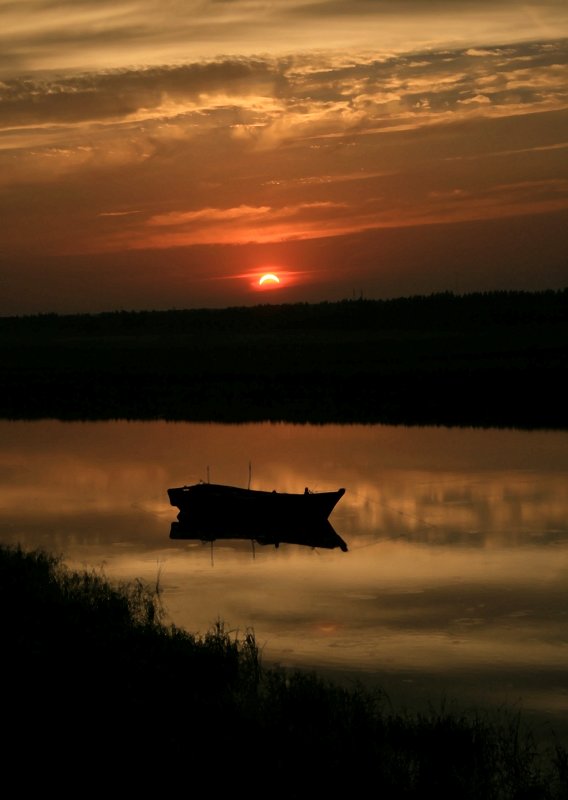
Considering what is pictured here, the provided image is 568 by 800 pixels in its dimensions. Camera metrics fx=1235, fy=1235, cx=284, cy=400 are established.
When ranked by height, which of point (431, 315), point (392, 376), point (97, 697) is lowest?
point (97, 697)

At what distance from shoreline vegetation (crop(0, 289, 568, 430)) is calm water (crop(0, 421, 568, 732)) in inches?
337

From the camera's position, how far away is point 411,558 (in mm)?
16109

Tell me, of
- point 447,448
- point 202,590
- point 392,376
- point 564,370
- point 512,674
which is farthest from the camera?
point 392,376

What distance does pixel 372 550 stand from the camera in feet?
55.7

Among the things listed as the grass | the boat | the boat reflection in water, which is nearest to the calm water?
the boat reflection in water

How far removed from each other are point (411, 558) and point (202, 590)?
10.4ft

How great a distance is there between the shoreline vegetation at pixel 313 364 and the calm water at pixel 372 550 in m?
8.56

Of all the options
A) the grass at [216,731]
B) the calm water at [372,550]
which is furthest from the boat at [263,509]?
the grass at [216,731]

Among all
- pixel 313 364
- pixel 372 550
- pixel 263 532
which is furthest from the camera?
pixel 313 364

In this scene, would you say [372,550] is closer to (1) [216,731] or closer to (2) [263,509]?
(2) [263,509]

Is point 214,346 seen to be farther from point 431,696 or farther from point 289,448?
point 431,696

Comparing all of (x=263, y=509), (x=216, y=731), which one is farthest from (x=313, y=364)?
(x=216, y=731)

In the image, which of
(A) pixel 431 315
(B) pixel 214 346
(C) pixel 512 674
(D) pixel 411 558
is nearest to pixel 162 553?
(D) pixel 411 558

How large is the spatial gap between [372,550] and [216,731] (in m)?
9.01
